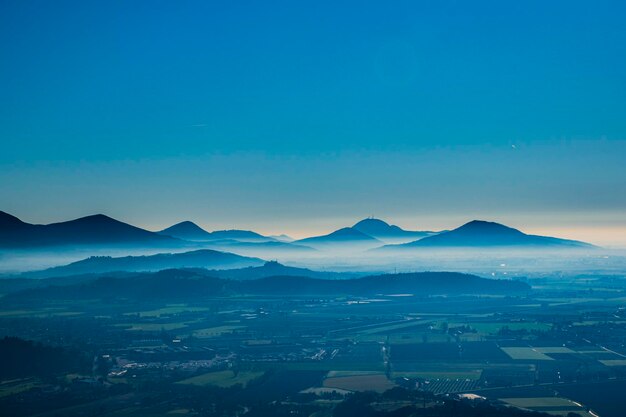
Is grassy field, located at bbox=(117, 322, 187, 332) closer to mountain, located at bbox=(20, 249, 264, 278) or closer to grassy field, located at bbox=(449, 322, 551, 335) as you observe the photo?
grassy field, located at bbox=(449, 322, 551, 335)

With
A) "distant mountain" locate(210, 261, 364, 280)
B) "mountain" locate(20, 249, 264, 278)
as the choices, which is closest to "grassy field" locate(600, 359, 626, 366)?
"distant mountain" locate(210, 261, 364, 280)

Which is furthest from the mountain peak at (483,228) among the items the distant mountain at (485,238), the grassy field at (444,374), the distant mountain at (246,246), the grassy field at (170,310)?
the grassy field at (444,374)

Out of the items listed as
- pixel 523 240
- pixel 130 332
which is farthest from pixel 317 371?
pixel 523 240

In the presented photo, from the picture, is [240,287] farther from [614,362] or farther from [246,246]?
[246,246]

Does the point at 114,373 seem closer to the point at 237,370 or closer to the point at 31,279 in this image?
the point at 237,370

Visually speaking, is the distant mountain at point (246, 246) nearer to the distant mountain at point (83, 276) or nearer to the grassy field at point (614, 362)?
the distant mountain at point (83, 276)
